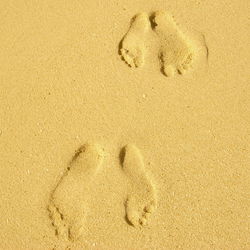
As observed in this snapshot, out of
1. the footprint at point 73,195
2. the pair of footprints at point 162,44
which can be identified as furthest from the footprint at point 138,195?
the pair of footprints at point 162,44

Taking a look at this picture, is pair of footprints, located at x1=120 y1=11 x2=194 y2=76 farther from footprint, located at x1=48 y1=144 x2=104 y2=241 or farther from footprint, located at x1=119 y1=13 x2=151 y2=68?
footprint, located at x1=48 y1=144 x2=104 y2=241

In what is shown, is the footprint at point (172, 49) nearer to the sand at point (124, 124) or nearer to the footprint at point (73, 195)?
the sand at point (124, 124)

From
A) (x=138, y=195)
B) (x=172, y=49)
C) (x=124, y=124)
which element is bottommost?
(x=138, y=195)

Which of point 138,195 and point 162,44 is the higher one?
point 162,44

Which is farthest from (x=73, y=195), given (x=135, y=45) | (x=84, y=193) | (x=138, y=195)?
(x=135, y=45)

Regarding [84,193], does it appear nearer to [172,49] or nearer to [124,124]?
[124,124]

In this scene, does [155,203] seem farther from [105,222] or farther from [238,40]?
[238,40]
